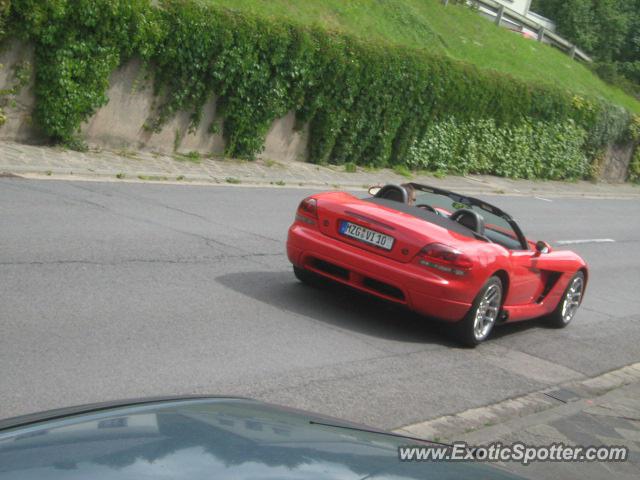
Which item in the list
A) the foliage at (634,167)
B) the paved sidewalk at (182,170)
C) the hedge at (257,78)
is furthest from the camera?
the foliage at (634,167)

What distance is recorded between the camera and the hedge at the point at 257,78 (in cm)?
1672

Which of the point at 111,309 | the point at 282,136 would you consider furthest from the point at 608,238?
the point at 111,309

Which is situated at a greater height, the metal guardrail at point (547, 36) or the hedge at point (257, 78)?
the metal guardrail at point (547, 36)

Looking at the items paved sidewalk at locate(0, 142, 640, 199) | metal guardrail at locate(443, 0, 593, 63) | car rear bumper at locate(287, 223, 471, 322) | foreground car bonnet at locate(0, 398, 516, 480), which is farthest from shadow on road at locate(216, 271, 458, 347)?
metal guardrail at locate(443, 0, 593, 63)

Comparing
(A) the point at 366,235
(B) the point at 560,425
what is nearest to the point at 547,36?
(A) the point at 366,235

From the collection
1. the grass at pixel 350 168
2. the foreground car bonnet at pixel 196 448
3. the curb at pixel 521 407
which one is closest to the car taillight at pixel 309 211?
the curb at pixel 521 407

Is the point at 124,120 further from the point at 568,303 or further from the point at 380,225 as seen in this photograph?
the point at 380,225

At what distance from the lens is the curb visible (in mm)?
6441

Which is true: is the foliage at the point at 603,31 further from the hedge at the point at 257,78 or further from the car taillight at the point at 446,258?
the car taillight at the point at 446,258

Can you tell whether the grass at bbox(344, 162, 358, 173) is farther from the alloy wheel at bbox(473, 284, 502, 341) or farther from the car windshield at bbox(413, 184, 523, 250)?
the alloy wheel at bbox(473, 284, 502, 341)

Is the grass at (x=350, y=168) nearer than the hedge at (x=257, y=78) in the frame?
No

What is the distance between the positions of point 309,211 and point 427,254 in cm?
130

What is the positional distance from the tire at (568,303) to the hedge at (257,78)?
975 cm

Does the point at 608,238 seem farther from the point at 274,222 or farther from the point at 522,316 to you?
the point at 522,316
